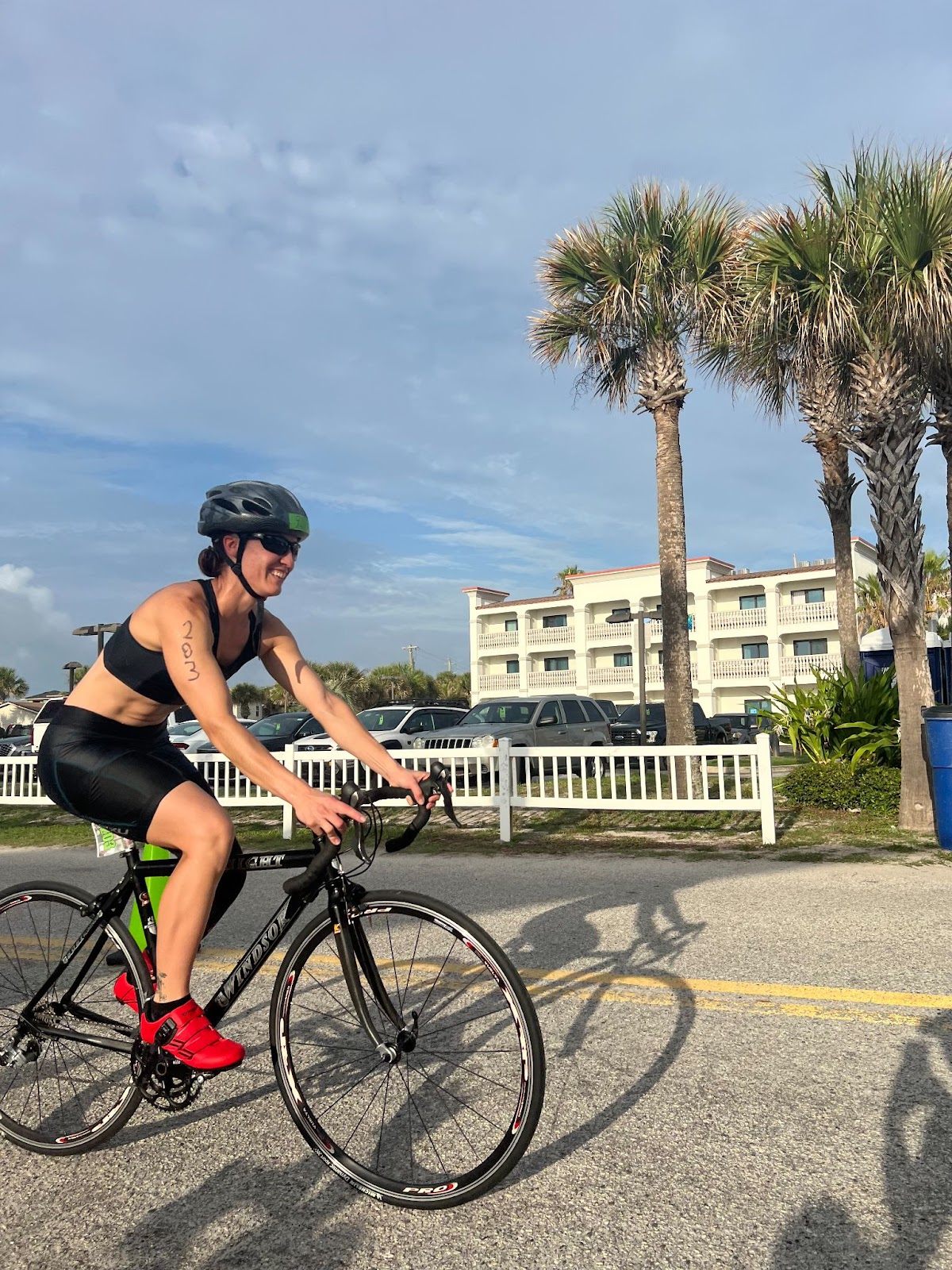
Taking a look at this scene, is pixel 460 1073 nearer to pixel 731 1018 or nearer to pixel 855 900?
pixel 731 1018

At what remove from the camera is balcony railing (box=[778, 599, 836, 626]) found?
5162 centimetres

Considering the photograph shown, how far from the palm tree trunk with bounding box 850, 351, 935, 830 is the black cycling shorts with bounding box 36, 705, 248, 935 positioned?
339 inches

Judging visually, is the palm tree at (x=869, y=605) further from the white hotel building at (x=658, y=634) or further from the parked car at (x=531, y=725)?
the parked car at (x=531, y=725)

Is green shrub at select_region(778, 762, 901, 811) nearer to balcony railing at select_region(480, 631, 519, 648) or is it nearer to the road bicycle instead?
the road bicycle

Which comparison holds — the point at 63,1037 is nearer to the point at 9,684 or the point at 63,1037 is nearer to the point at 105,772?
the point at 105,772

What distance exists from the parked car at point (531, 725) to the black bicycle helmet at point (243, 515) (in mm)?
12983

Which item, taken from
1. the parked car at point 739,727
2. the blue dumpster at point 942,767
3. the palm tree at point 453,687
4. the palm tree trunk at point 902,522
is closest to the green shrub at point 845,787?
the palm tree trunk at point 902,522

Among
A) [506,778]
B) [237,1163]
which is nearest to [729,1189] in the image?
[237,1163]

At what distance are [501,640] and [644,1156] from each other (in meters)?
59.9

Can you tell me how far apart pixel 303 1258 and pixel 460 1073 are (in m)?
0.90

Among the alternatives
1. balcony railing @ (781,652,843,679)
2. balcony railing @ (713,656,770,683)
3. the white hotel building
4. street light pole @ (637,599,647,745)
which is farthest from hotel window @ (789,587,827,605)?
street light pole @ (637,599,647,745)

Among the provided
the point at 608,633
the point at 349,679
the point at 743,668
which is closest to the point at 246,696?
the point at 349,679

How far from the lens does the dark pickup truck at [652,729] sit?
82.6ft

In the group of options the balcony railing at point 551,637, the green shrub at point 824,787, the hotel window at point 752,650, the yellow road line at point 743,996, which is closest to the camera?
the yellow road line at point 743,996
